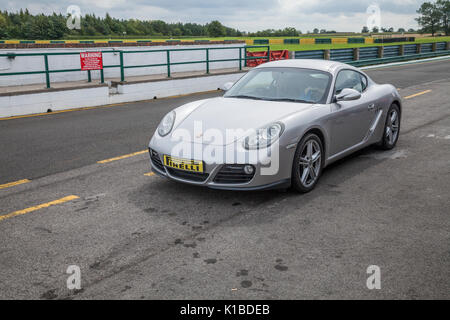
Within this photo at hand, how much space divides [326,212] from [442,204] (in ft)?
4.27

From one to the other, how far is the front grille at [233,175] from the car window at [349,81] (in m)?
1.98

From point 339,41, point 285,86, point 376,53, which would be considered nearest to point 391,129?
point 285,86

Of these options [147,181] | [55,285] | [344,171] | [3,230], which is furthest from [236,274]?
[344,171]

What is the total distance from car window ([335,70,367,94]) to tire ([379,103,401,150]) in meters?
0.82

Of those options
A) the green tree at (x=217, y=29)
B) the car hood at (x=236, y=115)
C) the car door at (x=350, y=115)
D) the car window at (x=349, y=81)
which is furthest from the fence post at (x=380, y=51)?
the green tree at (x=217, y=29)

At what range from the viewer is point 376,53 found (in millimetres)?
29391

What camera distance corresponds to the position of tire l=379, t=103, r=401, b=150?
709 centimetres

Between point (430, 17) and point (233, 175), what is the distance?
181 metres

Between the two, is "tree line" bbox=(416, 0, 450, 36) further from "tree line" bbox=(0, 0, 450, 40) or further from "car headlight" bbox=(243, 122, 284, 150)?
"car headlight" bbox=(243, 122, 284, 150)

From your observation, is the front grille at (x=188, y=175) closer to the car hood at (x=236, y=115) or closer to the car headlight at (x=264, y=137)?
the car hood at (x=236, y=115)

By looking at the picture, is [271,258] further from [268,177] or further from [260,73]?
[260,73]

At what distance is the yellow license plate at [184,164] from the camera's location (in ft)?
15.8

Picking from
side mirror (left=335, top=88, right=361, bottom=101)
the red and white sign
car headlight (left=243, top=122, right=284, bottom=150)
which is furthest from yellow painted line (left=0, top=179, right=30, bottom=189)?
the red and white sign
